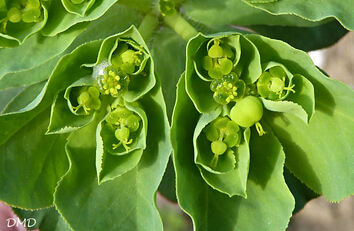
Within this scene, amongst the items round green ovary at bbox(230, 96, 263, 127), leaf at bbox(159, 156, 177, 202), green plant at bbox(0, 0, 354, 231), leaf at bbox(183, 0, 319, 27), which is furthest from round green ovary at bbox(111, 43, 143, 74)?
leaf at bbox(159, 156, 177, 202)

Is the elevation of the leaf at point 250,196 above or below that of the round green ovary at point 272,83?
Result: below

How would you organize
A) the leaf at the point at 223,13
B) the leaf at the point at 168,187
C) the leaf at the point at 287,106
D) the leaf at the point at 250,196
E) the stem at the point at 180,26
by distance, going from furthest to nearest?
the leaf at the point at 168,187 < the leaf at the point at 223,13 < the stem at the point at 180,26 < the leaf at the point at 250,196 < the leaf at the point at 287,106

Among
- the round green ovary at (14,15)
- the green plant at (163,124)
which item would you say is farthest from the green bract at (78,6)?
the round green ovary at (14,15)

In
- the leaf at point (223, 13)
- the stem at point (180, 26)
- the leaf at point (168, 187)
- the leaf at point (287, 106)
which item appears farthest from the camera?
the leaf at point (168, 187)

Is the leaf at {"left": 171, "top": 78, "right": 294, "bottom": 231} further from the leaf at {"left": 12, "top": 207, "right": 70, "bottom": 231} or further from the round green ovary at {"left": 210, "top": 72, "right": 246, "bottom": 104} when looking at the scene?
the leaf at {"left": 12, "top": 207, "right": 70, "bottom": 231}

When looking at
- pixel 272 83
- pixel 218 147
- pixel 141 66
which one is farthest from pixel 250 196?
pixel 141 66

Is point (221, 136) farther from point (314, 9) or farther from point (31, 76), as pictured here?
point (31, 76)

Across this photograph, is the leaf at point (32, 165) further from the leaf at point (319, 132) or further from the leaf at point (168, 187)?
the leaf at point (319, 132)
